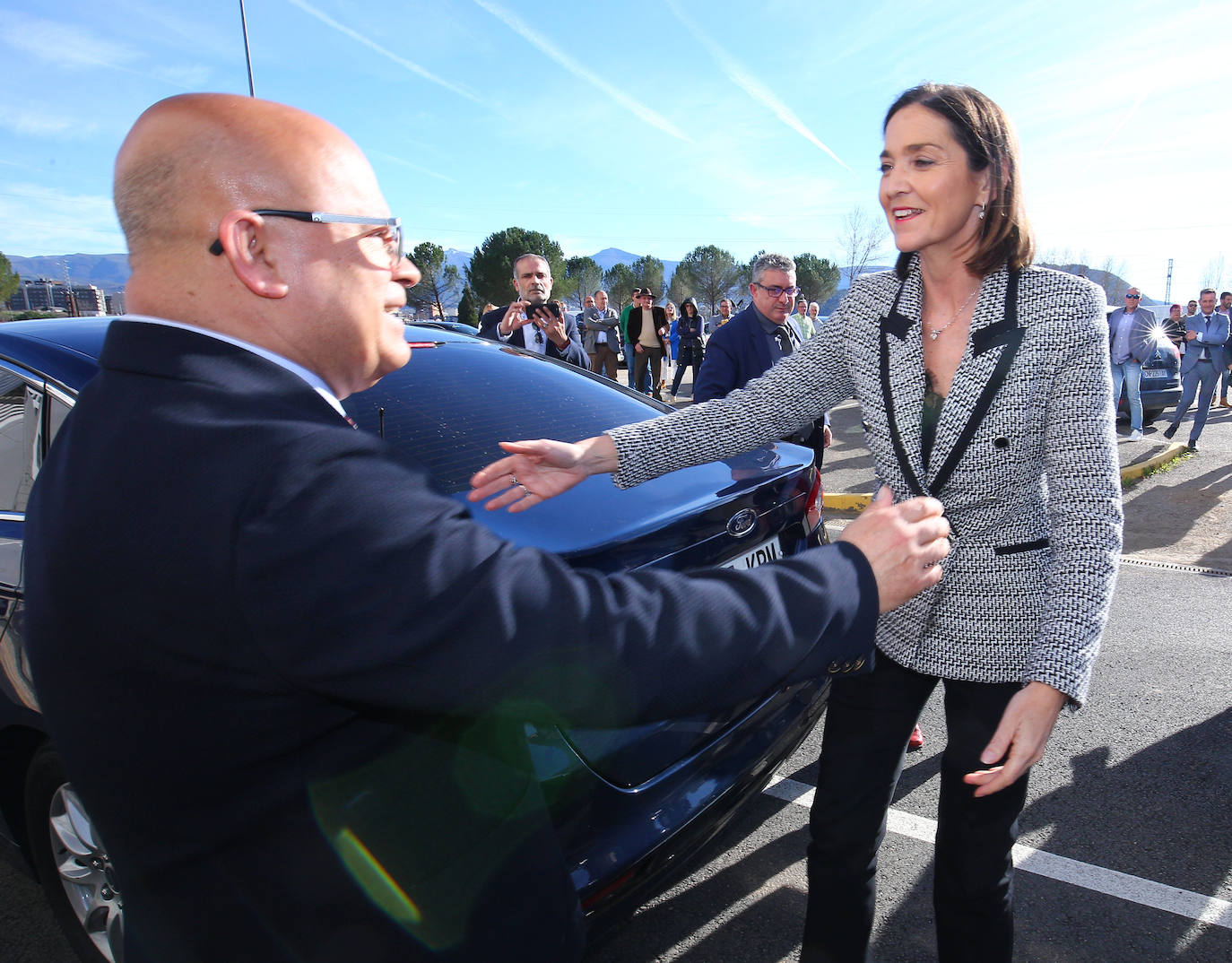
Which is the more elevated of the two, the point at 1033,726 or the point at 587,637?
the point at 587,637

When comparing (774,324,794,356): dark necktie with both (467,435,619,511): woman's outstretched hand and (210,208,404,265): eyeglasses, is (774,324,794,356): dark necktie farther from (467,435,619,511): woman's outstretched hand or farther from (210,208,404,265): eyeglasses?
(210,208,404,265): eyeglasses

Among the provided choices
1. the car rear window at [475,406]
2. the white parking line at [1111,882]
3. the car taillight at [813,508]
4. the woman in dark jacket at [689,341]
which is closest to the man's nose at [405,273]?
the car rear window at [475,406]

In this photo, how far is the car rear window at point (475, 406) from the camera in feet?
7.41

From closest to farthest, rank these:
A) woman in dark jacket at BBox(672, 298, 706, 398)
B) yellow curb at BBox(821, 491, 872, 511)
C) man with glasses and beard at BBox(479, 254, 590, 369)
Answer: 1. man with glasses and beard at BBox(479, 254, 590, 369)
2. yellow curb at BBox(821, 491, 872, 511)
3. woman in dark jacket at BBox(672, 298, 706, 398)

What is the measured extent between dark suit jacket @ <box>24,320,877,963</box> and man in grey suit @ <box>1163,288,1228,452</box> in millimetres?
10527

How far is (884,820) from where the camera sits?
1782 mm

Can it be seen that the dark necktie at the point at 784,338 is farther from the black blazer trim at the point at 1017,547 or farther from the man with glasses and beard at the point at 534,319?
the black blazer trim at the point at 1017,547

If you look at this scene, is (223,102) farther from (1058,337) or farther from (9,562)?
(9,562)

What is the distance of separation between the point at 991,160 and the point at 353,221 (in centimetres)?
121

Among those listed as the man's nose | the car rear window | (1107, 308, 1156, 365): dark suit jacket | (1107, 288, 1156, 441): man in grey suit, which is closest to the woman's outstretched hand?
the car rear window

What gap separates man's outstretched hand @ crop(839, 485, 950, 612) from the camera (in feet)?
3.31

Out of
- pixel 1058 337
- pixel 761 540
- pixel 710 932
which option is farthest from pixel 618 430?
pixel 710 932

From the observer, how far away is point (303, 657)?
0.76 meters

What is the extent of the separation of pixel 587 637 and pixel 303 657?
274 millimetres
